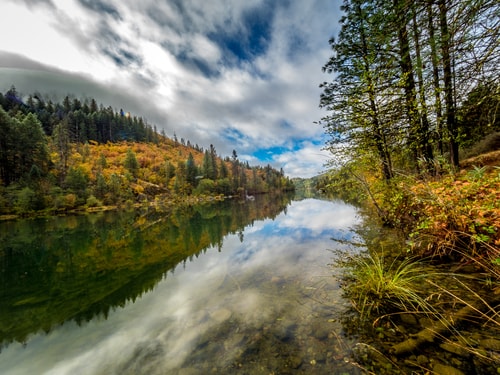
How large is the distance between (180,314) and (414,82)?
9119mm

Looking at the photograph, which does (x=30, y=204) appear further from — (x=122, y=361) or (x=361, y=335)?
(x=361, y=335)

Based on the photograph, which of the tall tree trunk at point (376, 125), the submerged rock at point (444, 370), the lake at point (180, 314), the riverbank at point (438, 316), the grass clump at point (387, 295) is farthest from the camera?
the tall tree trunk at point (376, 125)

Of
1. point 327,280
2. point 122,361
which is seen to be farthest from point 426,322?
point 122,361

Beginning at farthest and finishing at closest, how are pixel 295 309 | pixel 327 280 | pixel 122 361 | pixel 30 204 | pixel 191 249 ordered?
pixel 30 204 < pixel 191 249 < pixel 327 280 < pixel 295 309 < pixel 122 361

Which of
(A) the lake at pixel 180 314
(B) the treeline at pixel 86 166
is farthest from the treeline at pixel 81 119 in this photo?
(A) the lake at pixel 180 314

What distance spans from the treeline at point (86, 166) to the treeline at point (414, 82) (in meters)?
42.6

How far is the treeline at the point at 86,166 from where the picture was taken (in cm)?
3409

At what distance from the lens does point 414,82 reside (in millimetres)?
6277

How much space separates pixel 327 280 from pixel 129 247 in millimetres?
10751

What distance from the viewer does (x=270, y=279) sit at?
5.76 m

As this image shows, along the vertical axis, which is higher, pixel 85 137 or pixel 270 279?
pixel 85 137

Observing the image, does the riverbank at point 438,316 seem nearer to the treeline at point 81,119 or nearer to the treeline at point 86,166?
the treeline at point 86,166

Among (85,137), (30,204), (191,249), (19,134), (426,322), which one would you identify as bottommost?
(191,249)

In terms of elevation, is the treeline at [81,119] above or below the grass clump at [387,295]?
above
